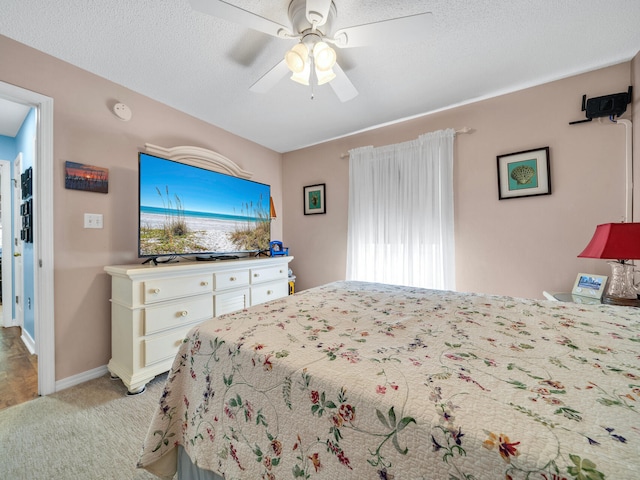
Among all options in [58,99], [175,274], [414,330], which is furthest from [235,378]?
[58,99]

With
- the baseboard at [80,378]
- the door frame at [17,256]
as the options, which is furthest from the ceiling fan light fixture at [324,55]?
A: the door frame at [17,256]

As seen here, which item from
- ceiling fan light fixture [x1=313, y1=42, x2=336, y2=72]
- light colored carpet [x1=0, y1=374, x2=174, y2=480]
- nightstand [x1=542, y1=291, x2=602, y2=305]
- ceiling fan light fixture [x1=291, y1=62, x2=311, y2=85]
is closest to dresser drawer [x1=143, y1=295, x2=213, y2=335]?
light colored carpet [x1=0, y1=374, x2=174, y2=480]

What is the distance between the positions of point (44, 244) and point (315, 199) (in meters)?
2.58

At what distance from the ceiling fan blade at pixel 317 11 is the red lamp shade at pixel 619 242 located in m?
2.02

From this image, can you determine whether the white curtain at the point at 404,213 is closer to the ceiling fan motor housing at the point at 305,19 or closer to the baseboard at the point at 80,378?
the ceiling fan motor housing at the point at 305,19

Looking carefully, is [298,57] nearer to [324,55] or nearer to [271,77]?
[324,55]

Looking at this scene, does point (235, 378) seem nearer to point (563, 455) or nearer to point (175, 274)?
point (563, 455)

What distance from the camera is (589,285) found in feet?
5.88

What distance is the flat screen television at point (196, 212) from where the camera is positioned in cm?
201

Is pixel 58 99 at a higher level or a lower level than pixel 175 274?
higher

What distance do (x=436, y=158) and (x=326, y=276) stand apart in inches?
75.3

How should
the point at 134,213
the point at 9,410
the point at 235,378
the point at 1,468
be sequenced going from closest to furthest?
the point at 235,378, the point at 1,468, the point at 9,410, the point at 134,213

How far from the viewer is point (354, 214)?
10.0 ft

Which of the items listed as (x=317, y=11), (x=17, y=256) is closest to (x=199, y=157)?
(x=317, y=11)
